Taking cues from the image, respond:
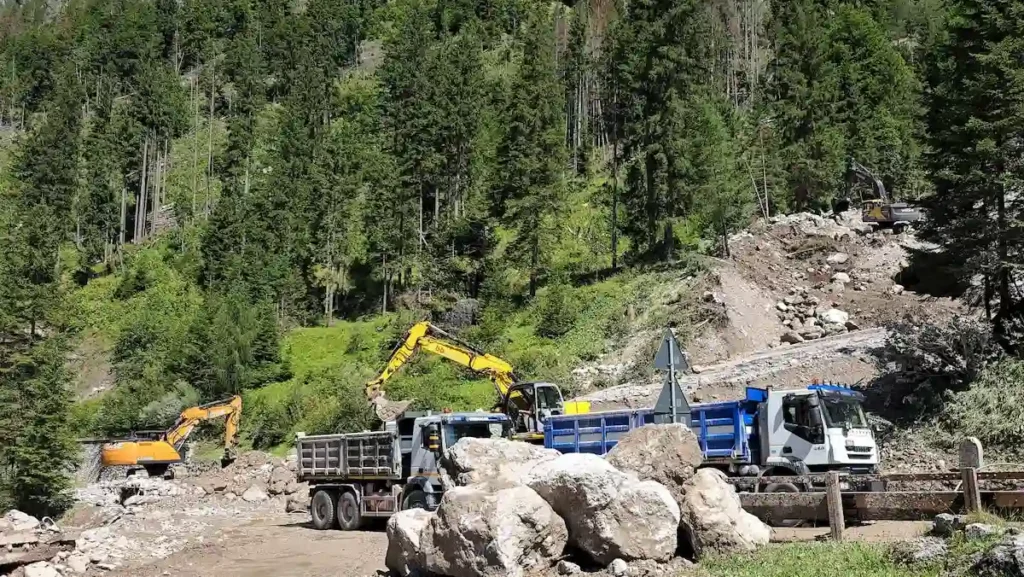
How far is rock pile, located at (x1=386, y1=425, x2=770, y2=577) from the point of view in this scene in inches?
397

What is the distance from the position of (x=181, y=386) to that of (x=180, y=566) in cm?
3099

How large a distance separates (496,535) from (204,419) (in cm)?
2789

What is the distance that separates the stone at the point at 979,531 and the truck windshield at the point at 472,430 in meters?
10.9

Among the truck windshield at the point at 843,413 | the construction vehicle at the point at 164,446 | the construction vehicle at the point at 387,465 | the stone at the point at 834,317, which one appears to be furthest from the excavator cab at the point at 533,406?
the construction vehicle at the point at 164,446

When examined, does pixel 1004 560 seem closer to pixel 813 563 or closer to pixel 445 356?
pixel 813 563

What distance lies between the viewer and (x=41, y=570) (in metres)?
14.9

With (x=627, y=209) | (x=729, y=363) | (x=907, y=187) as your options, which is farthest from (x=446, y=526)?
(x=907, y=187)

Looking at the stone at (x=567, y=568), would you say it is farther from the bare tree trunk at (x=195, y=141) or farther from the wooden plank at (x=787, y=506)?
the bare tree trunk at (x=195, y=141)

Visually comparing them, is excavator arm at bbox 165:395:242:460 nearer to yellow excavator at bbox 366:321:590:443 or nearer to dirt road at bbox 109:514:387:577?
yellow excavator at bbox 366:321:590:443

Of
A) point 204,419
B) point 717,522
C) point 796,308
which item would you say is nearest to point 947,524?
point 717,522

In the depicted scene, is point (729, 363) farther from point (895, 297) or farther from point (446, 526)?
point (446, 526)

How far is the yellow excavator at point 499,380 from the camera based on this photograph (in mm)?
22422

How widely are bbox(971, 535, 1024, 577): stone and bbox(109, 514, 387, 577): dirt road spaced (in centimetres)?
861

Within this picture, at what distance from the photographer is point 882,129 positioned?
5356cm
